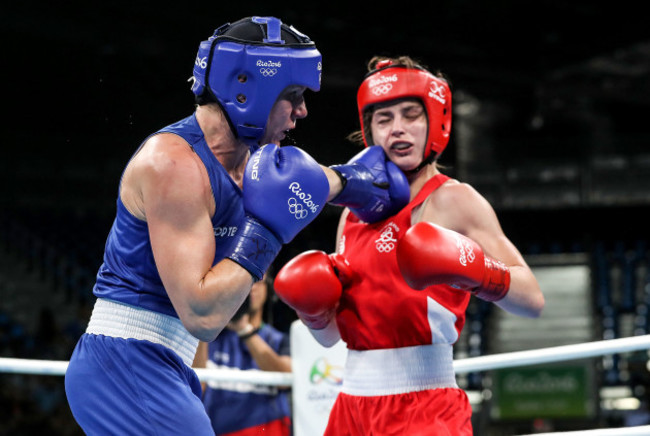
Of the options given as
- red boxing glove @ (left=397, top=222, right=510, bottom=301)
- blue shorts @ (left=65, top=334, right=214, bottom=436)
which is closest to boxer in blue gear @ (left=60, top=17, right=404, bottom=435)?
blue shorts @ (left=65, top=334, right=214, bottom=436)

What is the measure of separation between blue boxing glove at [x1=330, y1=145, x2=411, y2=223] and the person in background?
136 cm

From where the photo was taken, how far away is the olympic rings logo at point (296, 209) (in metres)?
1.78

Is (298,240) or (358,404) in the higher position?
(298,240)

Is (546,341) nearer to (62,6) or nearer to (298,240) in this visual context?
(62,6)

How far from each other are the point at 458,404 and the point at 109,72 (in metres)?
1.61

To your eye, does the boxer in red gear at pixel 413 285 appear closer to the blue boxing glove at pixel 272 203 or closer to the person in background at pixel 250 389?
the blue boxing glove at pixel 272 203

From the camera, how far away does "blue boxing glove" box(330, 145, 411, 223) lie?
224 cm

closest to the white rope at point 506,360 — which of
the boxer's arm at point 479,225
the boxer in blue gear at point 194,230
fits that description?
the boxer's arm at point 479,225

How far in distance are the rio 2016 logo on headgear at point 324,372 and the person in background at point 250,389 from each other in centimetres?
81

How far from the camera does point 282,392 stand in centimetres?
386

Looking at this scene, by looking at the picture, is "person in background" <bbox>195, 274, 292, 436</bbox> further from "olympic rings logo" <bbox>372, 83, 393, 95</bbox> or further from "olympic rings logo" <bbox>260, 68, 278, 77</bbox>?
"olympic rings logo" <bbox>260, 68, 278, 77</bbox>

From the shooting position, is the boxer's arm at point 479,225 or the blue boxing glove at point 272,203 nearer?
the blue boxing glove at point 272,203

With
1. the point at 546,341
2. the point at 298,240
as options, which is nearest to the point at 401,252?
the point at 298,240

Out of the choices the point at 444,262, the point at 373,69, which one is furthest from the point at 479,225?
the point at 373,69
